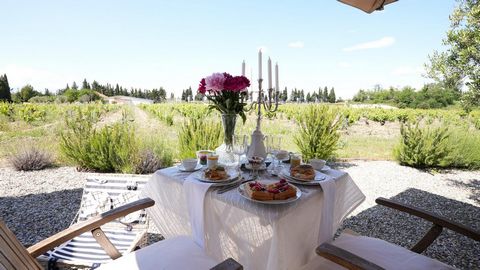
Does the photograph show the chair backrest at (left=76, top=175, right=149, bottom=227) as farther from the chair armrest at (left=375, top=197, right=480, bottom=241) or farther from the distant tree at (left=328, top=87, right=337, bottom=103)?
the distant tree at (left=328, top=87, right=337, bottom=103)

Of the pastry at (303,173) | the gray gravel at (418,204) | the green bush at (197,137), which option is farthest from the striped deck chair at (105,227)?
the gray gravel at (418,204)

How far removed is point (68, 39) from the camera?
1453 centimetres

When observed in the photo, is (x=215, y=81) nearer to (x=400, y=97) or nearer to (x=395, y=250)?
(x=395, y=250)

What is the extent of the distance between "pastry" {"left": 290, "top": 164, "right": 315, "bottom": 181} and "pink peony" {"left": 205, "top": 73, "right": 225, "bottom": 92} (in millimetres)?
654

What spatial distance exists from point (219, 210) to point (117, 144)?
3.30 metres

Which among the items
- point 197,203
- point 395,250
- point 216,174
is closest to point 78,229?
point 197,203

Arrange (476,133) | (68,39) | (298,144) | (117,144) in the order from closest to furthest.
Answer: (117,144)
(298,144)
(476,133)
(68,39)

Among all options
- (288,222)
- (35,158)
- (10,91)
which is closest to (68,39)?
(10,91)

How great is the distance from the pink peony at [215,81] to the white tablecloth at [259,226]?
561mm

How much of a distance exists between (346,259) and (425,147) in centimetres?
465

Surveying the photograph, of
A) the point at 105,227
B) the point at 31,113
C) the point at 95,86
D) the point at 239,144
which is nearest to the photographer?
the point at 239,144

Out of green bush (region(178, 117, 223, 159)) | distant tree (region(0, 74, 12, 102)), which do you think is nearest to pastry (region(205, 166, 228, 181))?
green bush (region(178, 117, 223, 159))

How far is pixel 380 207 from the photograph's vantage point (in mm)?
2957

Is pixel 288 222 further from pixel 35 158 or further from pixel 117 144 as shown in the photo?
pixel 35 158
